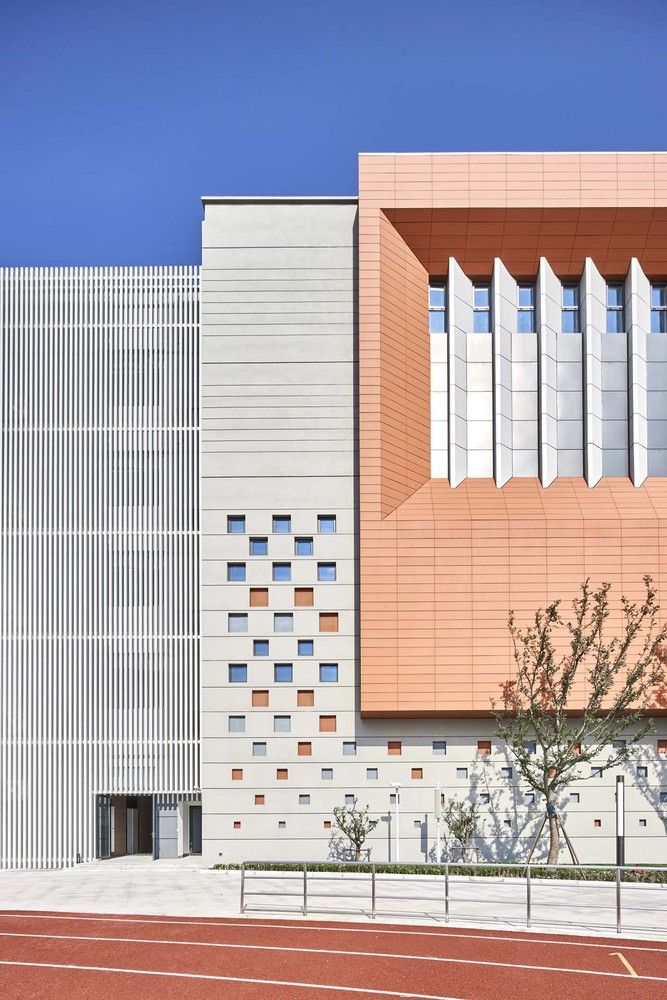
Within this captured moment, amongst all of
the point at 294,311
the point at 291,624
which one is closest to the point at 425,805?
the point at 291,624

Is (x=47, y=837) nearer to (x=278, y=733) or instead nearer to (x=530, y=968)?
(x=278, y=733)

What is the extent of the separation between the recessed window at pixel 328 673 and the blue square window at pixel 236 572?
3.45 meters

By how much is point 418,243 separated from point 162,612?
44.5 feet

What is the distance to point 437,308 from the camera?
34375mm

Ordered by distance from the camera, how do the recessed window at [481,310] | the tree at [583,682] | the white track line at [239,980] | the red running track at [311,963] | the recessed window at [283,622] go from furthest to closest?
the recessed window at [481,310] → the recessed window at [283,622] → the tree at [583,682] → the red running track at [311,963] → the white track line at [239,980]

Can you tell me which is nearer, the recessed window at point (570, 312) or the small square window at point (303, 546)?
the small square window at point (303, 546)

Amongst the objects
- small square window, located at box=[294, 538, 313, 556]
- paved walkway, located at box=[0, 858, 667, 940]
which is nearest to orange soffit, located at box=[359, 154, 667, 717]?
small square window, located at box=[294, 538, 313, 556]

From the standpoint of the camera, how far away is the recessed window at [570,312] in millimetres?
34500

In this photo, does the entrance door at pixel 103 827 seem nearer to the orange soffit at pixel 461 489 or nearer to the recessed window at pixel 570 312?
the orange soffit at pixel 461 489

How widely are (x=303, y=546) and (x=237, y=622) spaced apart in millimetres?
2934

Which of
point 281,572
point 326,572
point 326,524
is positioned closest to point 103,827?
point 281,572

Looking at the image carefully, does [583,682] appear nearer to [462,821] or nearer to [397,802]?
[462,821]

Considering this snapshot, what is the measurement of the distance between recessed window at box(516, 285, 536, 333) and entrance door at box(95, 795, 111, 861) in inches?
749

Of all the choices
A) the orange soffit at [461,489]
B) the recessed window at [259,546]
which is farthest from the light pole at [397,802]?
the recessed window at [259,546]
